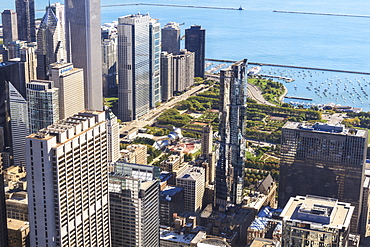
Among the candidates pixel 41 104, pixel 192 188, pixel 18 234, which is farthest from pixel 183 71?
pixel 18 234

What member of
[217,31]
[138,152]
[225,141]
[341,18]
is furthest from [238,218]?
[341,18]

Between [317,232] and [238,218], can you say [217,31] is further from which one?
[317,232]

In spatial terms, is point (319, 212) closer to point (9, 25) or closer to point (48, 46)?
point (48, 46)

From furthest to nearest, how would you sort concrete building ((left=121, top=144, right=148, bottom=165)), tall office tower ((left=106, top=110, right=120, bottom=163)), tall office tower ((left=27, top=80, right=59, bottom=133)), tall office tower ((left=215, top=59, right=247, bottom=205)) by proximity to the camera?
tall office tower ((left=106, top=110, right=120, bottom=163))
concrete building ((left=121, top=144, right=148, bottom=165))
tall office tower ((left=27, top=80, right=59, bottom=133))
tall office tower ((left=215, top=59, right=247, bottom=205))

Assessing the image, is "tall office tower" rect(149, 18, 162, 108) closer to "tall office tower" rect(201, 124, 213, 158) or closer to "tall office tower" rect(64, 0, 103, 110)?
"tall office tower" rect(64, 0, 103, 110)

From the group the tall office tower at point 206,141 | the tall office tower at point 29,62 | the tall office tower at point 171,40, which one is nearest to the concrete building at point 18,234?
the tall office tower at point 206,141

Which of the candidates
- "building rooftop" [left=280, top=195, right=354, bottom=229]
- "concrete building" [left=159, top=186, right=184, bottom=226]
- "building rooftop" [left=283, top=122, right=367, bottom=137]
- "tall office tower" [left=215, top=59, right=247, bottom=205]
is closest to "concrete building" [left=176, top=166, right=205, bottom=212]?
"concrete building" [left=159, top=186, right=184, bottom=226]

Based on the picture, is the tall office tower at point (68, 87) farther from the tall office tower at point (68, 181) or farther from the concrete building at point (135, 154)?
the tall office tower at point (68, 181)
